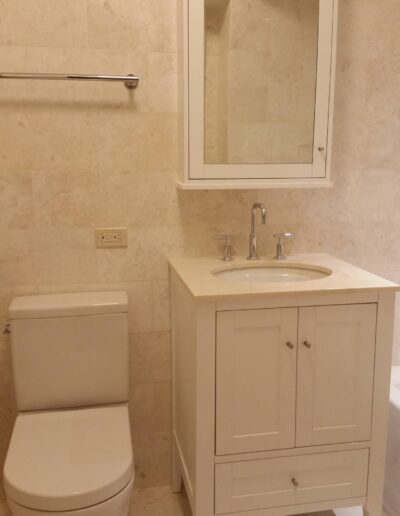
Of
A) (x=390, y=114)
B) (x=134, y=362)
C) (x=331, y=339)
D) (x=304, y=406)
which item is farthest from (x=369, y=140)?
(x=134, y=362)

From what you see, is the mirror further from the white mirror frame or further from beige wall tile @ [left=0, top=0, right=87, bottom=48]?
beige wall tile @ [left=0, top=0, right=87, bottom=48]

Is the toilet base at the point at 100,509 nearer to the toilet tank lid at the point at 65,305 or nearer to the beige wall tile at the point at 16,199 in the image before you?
the toilet tank lid at the point at 65,305

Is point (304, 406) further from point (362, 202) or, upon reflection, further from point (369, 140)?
point (369, 140)

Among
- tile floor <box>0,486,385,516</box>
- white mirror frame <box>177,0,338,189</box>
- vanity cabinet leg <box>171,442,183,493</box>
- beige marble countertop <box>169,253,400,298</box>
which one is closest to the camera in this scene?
beige marble countertop <box>169,253,400,298</box>

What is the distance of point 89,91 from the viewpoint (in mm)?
1821

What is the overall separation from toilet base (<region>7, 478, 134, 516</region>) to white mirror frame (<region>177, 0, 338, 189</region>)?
39.7 inches

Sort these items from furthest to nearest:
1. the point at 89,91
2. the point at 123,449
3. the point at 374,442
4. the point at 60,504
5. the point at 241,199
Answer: the point at 241,199
the point at 89,91
the point at 374,442
the point at 123,449
the point at 60,504

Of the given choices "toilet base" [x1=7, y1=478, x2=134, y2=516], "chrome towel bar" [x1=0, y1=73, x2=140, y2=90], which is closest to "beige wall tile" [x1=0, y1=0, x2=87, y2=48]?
"chrome towel bar" [x1=0, y1=73, x2=140, y2=90]

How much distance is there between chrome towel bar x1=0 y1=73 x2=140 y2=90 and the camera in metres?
1.72

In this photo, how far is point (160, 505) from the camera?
201cm

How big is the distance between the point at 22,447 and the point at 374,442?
113cm

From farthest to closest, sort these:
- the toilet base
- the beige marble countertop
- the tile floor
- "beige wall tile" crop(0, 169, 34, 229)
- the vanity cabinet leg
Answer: the vanity cabinet leg → the tile floor → "beige wall tile" crop(0, 169, 34, 229) → the beige marble countertop → the toilet base

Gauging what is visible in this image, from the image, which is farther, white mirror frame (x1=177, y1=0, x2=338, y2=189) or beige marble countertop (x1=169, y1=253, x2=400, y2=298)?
white mirror frame (x1=177, y1=0, x2=338, y2=189)

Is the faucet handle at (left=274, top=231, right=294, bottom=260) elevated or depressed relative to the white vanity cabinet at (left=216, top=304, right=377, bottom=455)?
elevated
